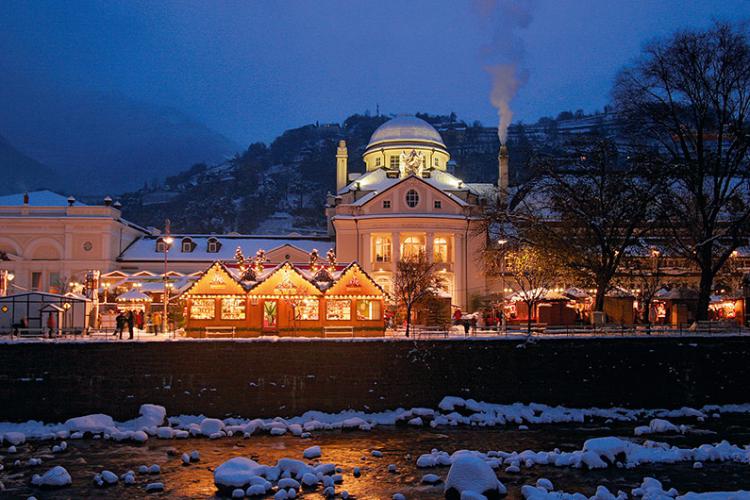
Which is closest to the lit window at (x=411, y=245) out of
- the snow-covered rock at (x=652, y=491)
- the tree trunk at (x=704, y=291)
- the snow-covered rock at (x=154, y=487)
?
the tree trunk at (x=704, y=291)

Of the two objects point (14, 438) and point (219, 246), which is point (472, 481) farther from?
point (219, 246)

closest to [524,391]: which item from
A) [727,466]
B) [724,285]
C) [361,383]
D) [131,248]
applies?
[361,383]

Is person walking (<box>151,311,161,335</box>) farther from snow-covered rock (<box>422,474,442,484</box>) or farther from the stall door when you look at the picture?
snow-covered rock (<box>422,474,442,484</box>)

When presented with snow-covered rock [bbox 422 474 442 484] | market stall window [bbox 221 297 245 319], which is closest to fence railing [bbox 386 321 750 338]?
market stall window [bbox 221 297 245 319]

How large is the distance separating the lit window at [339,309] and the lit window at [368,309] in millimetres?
576

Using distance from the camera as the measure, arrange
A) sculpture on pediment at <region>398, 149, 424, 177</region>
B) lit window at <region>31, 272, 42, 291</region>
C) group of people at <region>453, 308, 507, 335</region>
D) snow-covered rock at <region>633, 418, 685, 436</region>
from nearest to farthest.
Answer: snow-covered rock at <region>633, 418, 685, 436</region> < group of people at <region>453, 308, 507, 335</region> < lit window at <region>31, 272, 42, 291</region> < sculpture on pediment at <region>398, 149, 424, 177</region>

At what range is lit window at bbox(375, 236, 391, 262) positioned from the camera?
62.5m

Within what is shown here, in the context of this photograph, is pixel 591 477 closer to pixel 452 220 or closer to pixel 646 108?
pixel 646 108

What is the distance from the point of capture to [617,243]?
43.2 metres

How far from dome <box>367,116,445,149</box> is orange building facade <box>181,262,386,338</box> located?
3547cm

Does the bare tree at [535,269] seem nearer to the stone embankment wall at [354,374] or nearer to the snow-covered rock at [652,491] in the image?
the stone embankment wall at [354,374]

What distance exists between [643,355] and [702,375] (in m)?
3.20

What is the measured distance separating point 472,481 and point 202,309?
23.7 metres

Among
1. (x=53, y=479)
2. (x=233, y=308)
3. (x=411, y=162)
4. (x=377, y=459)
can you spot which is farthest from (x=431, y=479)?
(x=411, y=162)
